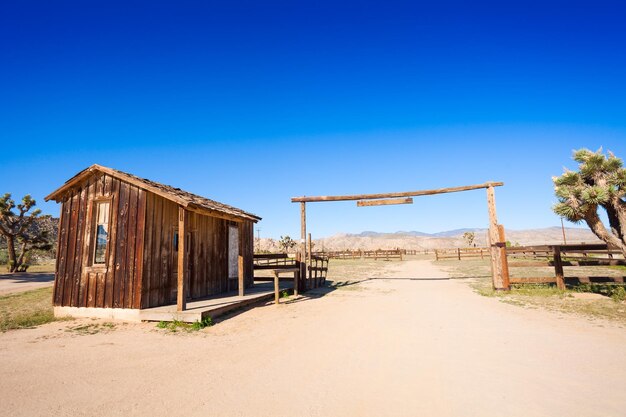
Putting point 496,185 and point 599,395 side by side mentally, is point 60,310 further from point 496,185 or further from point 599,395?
point 496,185

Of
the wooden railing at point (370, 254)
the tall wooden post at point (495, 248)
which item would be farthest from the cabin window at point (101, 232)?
the wooden railing at point (370, 254)

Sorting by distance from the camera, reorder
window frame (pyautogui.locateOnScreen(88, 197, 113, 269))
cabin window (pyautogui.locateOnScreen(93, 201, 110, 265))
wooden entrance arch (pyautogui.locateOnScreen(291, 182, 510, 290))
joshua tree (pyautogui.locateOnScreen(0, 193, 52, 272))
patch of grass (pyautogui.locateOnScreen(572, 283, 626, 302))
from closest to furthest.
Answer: window frame (pyautogui.locateOnScreen(88, 197, 113, 269)), cabin window (pyautogui.locateOnScreen(93, 201, 110, 265)), patch of grass (pyautogui.locateOnScreen(572, 283, 626, 302)), wooden entrance arch (pyautogui.locateOnScreen(291, 182, 510, 290)), joshua tree (pyautogui.locateOnScreen(0, 193, 52, 272))

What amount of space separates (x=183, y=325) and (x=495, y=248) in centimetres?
1157

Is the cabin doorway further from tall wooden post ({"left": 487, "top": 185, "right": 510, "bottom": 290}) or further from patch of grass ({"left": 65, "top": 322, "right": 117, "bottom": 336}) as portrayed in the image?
tall wooden post ({"left": 487, "top": 185, "right": 510, "bottom": 290})

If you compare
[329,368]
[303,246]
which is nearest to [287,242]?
[303,246]

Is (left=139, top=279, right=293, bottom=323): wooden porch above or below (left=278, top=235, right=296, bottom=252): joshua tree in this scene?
below

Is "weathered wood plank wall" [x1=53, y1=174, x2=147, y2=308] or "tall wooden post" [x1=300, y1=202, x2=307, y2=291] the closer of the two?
"weathered wood plank wall" [x1=53, y1=174, x2=147, y2=308]

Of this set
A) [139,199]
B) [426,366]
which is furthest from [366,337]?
[139,199]

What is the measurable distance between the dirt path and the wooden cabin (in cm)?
111

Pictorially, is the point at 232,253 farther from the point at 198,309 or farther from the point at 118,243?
the point at 198,309

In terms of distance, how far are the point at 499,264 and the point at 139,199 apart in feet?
42.4

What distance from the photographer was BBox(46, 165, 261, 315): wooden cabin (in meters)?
9.06

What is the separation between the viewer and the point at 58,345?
21.6ft

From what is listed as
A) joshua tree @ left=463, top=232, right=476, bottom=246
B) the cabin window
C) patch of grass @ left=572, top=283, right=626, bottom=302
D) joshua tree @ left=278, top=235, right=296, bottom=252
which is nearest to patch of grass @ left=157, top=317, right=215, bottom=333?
the cabin window
